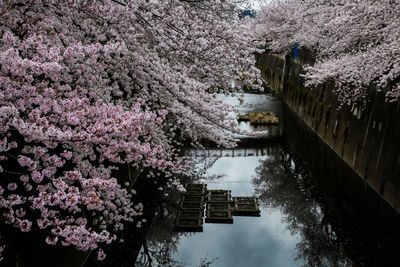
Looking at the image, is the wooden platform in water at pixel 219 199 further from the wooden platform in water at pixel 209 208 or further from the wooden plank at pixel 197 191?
the wooden plank at pixel 197 191

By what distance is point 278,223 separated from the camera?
13938 millimetres

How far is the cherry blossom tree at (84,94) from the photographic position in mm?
4477

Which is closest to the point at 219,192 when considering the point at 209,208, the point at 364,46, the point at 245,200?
the point at 245,200

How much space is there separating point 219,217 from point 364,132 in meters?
9.31

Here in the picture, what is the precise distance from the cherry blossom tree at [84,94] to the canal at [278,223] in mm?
3254

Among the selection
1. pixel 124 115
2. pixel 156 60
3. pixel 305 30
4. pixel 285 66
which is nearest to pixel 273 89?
pixel 285 66

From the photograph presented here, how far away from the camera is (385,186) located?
49.3 feet

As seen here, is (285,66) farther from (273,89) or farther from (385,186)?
(385,186)

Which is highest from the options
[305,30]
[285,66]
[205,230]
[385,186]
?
[305,30]

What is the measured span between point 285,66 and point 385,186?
2519 centimetres

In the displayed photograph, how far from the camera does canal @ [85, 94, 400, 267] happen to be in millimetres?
11641

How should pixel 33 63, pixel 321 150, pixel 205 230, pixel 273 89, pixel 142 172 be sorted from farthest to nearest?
pixel 273 89 → pixel 321 150 → pixel 142 172 → pixel 205 230 → pixel 33 63

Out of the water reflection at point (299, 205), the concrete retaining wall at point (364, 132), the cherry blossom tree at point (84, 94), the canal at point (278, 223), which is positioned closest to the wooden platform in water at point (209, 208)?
the canal at point (278, 223)

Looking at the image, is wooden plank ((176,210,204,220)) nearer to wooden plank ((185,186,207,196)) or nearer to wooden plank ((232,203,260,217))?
wooden plank ((232,203,260,217))
